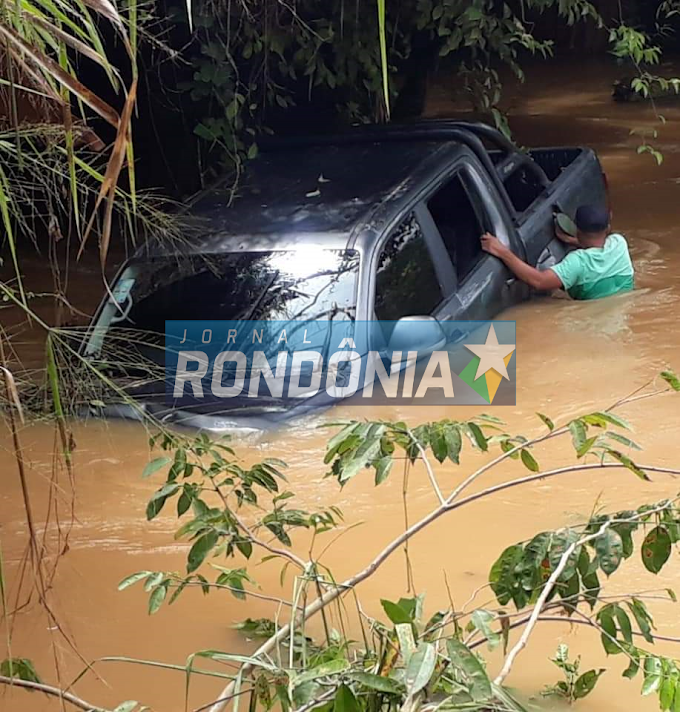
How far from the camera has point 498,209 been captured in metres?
5.85

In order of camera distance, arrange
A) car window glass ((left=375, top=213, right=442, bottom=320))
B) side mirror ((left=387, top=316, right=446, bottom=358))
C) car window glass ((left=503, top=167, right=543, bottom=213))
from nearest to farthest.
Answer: side mirror ((left=387, top=316, right=446, bottom=358)) → car window glass ((left=375, top=213, right=442, bottom=320)) → car window glass ((left=503, top=167, right=543, bottom=213))

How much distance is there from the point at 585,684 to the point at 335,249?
96.0 inches

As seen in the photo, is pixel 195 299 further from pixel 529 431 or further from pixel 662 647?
pixel 662 647

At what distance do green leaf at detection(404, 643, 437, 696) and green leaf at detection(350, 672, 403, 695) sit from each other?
0.04 metres

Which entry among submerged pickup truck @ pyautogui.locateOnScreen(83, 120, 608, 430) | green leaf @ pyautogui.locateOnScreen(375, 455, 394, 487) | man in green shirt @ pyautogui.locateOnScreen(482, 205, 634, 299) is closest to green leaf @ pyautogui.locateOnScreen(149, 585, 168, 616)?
green leaf @ pyautogui.locateOnScreen(375, 455, 394, 487)

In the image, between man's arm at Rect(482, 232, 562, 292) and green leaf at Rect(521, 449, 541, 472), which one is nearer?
green leaf at Rect(521, 449, 541, 472)

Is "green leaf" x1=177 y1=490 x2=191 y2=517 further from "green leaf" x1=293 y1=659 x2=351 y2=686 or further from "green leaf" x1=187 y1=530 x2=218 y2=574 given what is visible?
"green leaf" x1=293 y1=659 x2=351 y2=686

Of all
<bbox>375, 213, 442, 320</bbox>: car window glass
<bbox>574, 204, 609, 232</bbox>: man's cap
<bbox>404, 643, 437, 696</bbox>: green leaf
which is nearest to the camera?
<bbox>404, 643, 437, 696</bbox>: green leaf

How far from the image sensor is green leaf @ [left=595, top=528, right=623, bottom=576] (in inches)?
93.9

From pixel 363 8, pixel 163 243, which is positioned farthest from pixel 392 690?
pixel 363 8

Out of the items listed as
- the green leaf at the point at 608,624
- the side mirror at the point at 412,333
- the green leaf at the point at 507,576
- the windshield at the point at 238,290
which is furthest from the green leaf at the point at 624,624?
the windshield at the point at 238,290

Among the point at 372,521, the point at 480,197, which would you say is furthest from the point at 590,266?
the point at 372,521

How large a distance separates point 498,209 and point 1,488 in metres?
2.91

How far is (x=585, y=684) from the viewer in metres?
2.90
